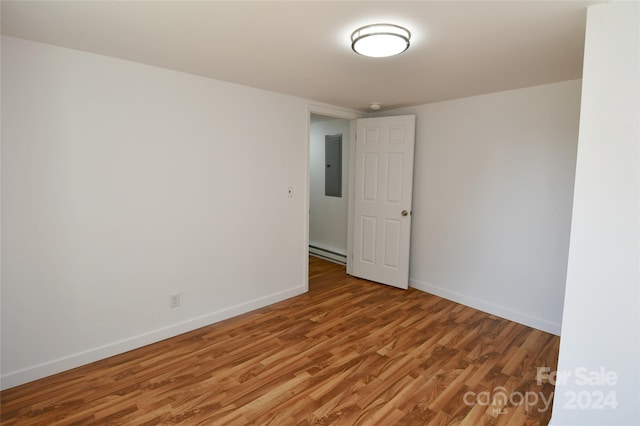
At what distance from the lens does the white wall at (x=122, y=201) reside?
6.87ft

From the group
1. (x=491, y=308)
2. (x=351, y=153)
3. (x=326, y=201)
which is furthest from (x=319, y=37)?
(x=326, y=201)

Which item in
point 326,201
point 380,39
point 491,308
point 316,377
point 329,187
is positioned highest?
point 380,39

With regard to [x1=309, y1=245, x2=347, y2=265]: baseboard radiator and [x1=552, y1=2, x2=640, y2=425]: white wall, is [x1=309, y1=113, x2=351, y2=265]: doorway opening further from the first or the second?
[x1=552, y1=2, x2=640, y2=425]: white wall

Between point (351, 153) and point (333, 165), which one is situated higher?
point (351, 153)

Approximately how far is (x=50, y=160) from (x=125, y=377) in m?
1.54

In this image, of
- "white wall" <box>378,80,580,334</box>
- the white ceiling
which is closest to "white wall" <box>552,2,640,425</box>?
the white ceiling

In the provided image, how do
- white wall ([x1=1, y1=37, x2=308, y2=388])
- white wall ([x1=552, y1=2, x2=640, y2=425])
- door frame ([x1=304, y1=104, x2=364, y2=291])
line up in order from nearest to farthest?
white wall ([x1=552, y1=2, x2=640, y2=425])
white wall ([x1=1, y1=37, x2=308, y2=388])
door frame ([x1=304, y1=104, x2=364, y2=291])

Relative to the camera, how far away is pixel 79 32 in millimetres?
1935

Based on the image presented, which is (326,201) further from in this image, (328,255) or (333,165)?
(328,255)

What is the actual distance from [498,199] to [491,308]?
111 cm

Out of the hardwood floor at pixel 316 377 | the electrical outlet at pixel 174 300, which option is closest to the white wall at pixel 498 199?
the hardwood floor at pixel 316 377

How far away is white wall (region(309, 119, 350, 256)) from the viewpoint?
4.96 m

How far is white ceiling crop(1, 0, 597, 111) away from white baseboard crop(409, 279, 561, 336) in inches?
83.3

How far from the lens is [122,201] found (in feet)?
8.07
